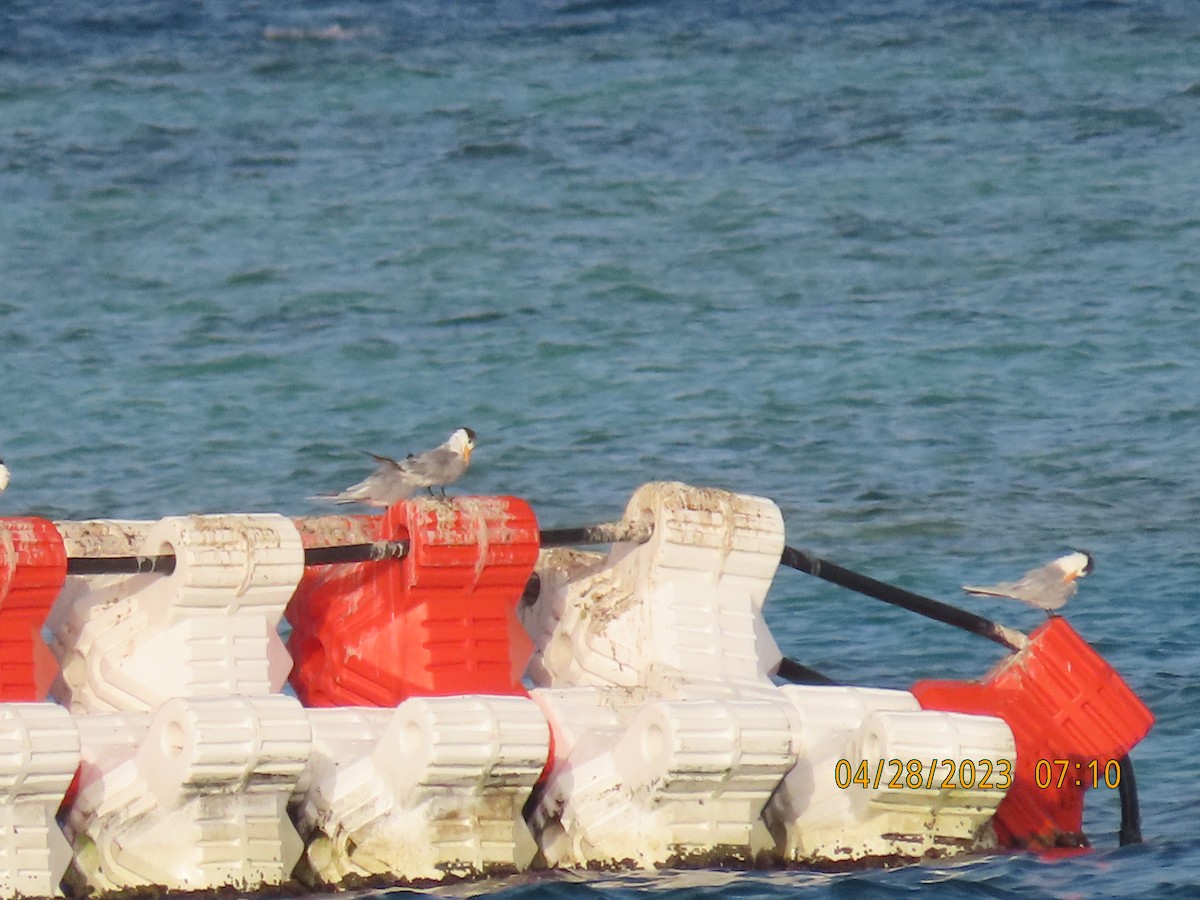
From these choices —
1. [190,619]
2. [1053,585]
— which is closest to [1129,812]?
[1053,585]

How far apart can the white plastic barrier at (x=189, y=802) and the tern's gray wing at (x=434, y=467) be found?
7.37 feet

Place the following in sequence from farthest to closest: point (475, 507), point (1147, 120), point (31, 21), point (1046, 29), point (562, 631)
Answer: point (31, 21) → point (1046, 29) → point (1147, 120) → point (562, 631) → point (475, 507)

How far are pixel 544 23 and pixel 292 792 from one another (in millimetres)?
23945

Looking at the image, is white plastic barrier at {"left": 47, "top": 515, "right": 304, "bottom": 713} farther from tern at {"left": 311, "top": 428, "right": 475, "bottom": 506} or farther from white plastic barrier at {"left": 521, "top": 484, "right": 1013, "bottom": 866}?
tern at {"left": 311, "top": 428, "right": 475, "bottom": 506}

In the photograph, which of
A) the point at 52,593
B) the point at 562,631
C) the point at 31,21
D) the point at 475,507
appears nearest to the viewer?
the point at 52,593

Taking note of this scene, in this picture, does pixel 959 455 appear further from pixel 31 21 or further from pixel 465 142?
pixel 31 21

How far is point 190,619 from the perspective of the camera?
7301mm

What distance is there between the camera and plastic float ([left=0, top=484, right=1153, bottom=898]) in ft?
22.4

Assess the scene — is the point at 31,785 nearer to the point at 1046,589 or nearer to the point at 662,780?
the point at 662,780

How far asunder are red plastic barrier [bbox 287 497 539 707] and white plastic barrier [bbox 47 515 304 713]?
0.40 meters

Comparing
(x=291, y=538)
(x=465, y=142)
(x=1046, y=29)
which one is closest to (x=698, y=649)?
(x=291, y=538)

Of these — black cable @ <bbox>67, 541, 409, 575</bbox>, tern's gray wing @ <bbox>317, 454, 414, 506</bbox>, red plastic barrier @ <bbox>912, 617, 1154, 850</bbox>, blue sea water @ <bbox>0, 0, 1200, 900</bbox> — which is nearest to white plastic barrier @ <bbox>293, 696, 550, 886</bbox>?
blue sea water @ <bbox>0, 0, 1200, 900</bbox>

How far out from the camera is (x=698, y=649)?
26.2 ft

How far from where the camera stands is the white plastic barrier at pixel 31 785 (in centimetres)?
647
